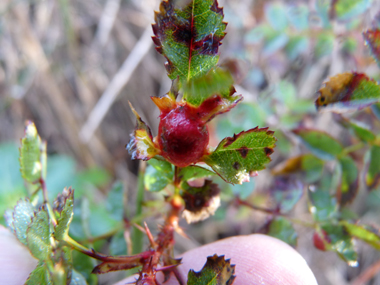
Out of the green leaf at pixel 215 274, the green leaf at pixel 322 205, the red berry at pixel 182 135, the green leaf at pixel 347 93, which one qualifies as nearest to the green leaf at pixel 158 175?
the red berry at pixel 182 135

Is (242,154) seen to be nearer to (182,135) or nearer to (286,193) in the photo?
(182,135)

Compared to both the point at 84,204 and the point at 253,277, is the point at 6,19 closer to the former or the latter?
the point at 84,204

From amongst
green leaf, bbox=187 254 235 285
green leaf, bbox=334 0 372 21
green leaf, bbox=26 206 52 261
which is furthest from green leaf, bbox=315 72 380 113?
green leaf, bbox=26 206 52 261

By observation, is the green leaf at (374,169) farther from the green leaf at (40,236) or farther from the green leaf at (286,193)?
the green leaf at (40,236)

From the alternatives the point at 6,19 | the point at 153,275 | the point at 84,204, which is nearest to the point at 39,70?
the point at 6,19

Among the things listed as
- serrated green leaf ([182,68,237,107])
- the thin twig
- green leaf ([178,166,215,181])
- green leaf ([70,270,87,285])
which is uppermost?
the thin twig

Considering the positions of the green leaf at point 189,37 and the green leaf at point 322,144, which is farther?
the green leaf at point 322,144

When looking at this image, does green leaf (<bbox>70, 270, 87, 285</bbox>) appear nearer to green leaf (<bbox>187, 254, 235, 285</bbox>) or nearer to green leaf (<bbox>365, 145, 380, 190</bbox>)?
green leaf (<bbox>187, 254, 235, 285</bbox>)
